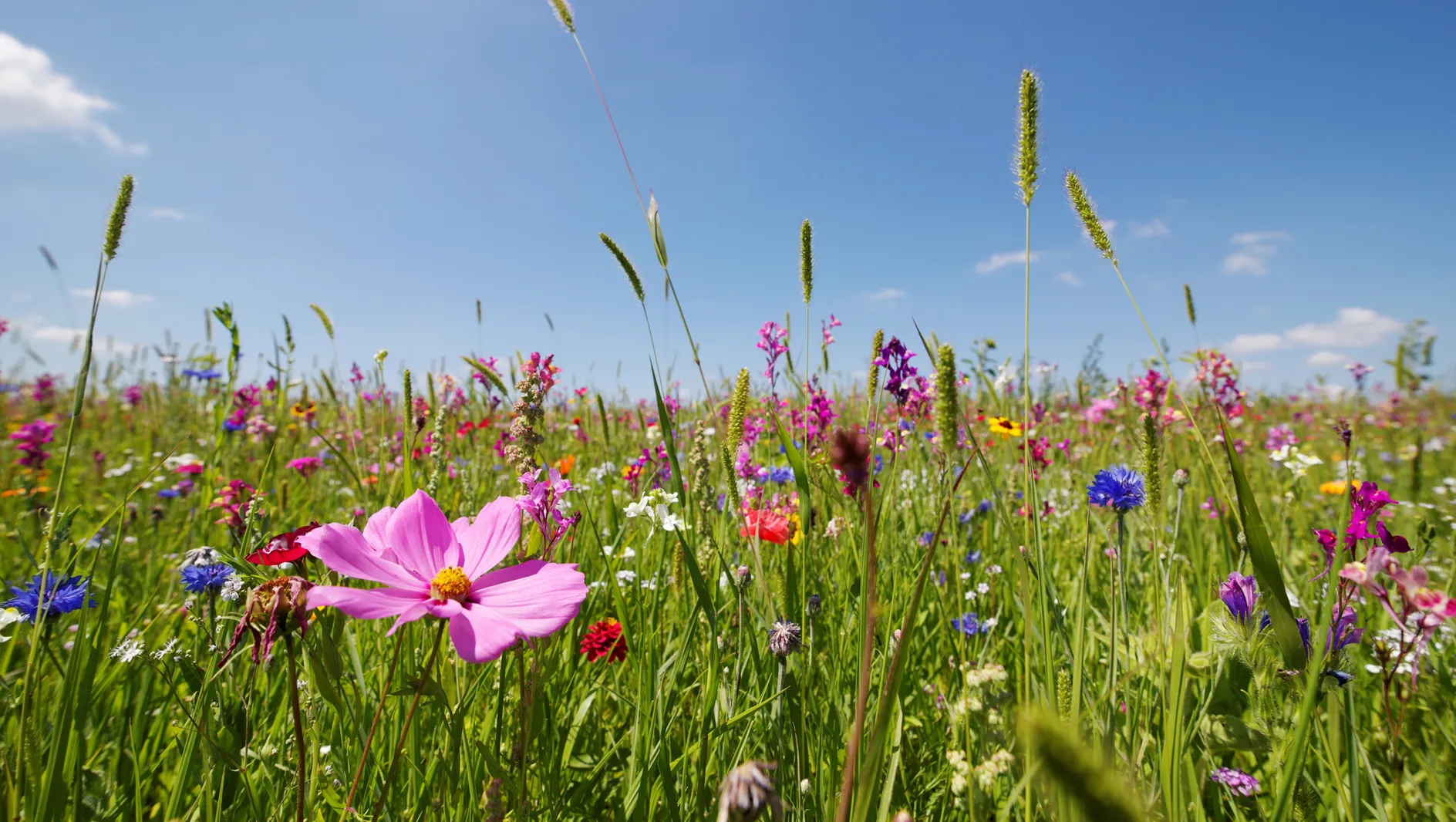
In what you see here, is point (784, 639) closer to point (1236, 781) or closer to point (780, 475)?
point (1236, 781)

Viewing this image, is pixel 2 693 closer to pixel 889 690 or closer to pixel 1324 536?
pixel 889 690

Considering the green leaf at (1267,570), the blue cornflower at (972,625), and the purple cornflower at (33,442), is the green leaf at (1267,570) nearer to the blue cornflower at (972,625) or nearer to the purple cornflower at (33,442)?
the blue cornflower at (972,625)

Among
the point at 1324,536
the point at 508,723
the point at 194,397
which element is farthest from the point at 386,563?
the point at 194,397

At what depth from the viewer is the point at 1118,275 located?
40.8 inches

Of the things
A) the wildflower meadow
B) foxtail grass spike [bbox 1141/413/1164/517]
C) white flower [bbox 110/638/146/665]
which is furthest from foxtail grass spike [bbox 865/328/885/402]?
white flower [bbox 110/638/146/665]

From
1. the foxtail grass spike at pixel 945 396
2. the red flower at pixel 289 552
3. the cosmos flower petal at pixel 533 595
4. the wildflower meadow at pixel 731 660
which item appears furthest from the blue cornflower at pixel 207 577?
the foxtail grass spike at pixel 945 396

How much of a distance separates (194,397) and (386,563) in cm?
724

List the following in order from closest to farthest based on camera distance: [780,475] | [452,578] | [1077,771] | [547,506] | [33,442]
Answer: [1077,771] < [452,578] < [547,506] < [780,475] < [33,442]

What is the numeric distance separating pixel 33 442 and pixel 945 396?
5406 millimetres

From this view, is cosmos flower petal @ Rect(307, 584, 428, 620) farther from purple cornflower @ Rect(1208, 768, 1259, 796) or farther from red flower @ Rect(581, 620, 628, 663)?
purple cornflower @ Rect(1208, 768, 1259, 796)

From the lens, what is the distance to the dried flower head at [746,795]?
0.51 m

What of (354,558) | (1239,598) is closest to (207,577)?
(354,558)

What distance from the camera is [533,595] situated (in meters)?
0.69

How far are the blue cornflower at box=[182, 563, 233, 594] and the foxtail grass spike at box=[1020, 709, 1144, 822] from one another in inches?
55.2
